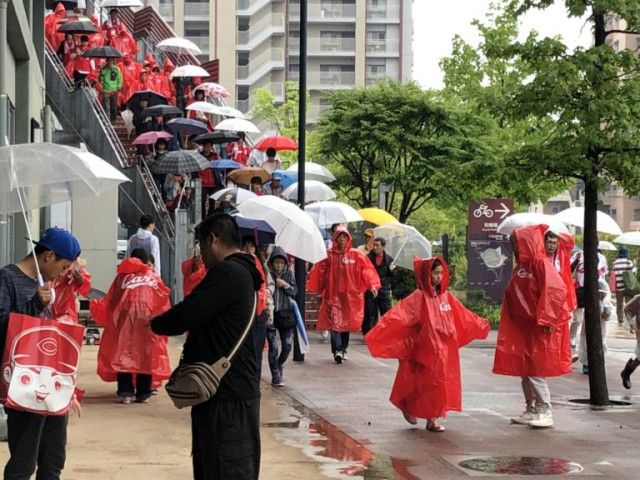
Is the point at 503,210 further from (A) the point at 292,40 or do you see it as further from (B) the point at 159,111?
(A) the point at 292,40

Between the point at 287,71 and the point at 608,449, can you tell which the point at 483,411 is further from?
the point at 287,71

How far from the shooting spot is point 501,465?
35.6 feet

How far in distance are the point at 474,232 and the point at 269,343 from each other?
14.5 meters

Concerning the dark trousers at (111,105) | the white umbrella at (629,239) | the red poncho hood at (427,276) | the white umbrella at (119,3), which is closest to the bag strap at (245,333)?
the red poncho hood at (427,276)

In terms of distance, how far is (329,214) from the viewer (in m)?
23.9

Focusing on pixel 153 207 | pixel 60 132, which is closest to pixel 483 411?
pixel 153 207

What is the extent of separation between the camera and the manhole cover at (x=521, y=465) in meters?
10.5

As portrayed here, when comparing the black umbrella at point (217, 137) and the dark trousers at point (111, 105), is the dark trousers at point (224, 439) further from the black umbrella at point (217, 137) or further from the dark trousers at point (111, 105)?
the dark trousers at point (111, 105)

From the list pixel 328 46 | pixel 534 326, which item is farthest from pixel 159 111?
pixel 328 46

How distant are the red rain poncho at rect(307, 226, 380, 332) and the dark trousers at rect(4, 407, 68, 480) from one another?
1299cm

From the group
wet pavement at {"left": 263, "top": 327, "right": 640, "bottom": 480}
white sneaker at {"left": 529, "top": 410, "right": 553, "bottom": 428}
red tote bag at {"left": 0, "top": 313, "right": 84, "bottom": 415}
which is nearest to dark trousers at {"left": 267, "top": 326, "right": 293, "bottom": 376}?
wet pavement at {"left": 263, "top": 327, "right": 640, "bottom": 480}

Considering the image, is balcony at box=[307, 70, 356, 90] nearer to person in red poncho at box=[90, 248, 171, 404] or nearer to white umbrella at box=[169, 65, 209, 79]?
white umbrella at box=[169, 65, 209, 79]

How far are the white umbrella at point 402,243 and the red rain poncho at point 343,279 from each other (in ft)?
9.41

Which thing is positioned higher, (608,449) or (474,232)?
(474,232)
